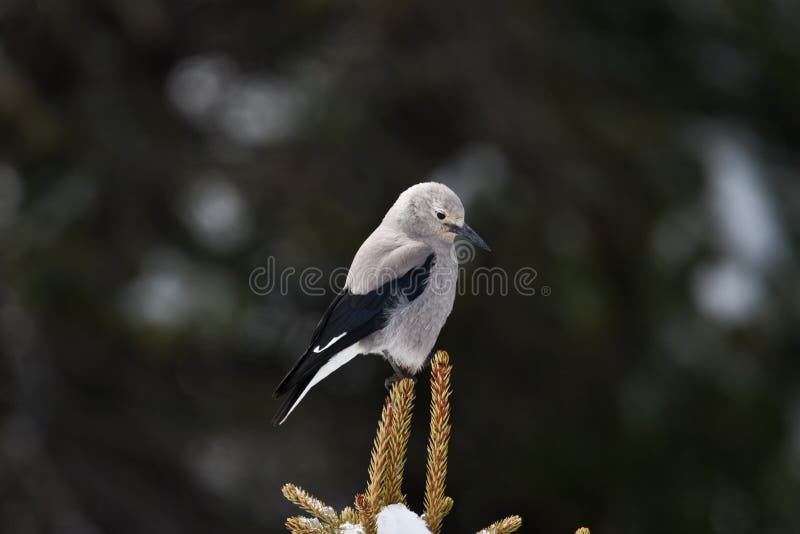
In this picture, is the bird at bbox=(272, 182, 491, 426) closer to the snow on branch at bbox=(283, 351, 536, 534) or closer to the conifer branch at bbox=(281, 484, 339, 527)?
the snow on branch at bbox=(283, 351, 536, 534)

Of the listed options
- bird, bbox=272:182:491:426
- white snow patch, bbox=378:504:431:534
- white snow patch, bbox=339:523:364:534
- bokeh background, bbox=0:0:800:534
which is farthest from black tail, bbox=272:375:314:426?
bokeh background, bbox=0:0:800:534

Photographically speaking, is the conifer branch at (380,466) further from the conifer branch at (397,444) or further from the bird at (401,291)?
the bird at (401,291)

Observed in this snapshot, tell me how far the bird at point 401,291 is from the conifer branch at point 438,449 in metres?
0.44

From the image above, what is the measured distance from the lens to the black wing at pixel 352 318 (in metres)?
2.85

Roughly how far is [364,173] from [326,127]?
42 cm

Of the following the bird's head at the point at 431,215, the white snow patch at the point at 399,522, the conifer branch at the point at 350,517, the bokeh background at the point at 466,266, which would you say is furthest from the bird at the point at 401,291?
the bokeh background at the point at 466,266

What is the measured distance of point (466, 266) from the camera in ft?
20.1

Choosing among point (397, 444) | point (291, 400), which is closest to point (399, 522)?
point (397, 444)

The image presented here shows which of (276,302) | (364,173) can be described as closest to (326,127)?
(364,173)

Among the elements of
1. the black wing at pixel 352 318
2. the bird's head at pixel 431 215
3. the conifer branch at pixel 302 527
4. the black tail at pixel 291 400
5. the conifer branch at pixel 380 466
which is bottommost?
the conifer branch at pixel 302 527

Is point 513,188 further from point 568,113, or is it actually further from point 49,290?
point 49,290

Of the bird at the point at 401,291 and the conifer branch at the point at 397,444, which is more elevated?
the bird at the point at 401,291

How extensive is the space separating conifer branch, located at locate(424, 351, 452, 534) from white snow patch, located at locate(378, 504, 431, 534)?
0.16 meters

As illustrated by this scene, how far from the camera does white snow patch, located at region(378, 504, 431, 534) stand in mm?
2164
